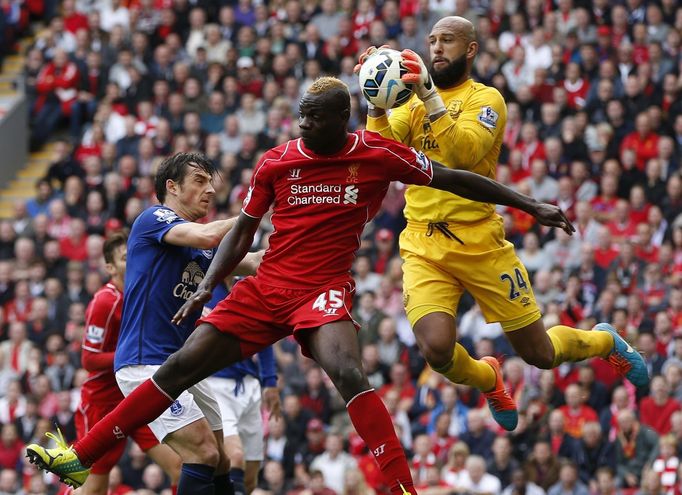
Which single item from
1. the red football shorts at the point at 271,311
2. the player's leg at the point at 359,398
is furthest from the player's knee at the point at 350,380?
the red football shorts at the point at 271,311

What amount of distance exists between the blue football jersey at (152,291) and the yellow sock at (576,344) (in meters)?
2.76

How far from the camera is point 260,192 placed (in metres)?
8.86

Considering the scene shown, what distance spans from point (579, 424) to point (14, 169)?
1287 centimetres

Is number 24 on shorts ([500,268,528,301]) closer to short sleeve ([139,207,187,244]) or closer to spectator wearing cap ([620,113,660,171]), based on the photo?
short sleeve ([139,207,187,244])

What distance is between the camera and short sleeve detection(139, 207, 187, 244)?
30.6 feet

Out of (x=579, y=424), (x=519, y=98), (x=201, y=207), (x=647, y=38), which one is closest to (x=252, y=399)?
(x=201, y=207)

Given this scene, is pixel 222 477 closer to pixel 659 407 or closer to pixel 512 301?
pixel 512 301

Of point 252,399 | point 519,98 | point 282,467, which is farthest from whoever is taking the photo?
point 519,98

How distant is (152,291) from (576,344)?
3.26 metres

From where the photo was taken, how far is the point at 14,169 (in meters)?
24.5

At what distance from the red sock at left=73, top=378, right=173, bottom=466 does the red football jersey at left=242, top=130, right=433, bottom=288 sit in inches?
42.9

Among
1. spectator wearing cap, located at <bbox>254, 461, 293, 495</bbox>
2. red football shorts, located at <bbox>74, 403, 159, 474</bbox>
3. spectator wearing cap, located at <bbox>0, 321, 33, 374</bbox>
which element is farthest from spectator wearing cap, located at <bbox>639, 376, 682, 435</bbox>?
spectator wearing cap, located at <bbox>0, 321, 33, 374</bbox>

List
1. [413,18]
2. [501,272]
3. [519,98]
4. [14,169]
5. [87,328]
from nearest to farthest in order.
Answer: [501,272] → [87,328] → [519,98] → [413,18] → [14,169]

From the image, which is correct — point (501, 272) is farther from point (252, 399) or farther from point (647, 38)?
point (647, 38)
